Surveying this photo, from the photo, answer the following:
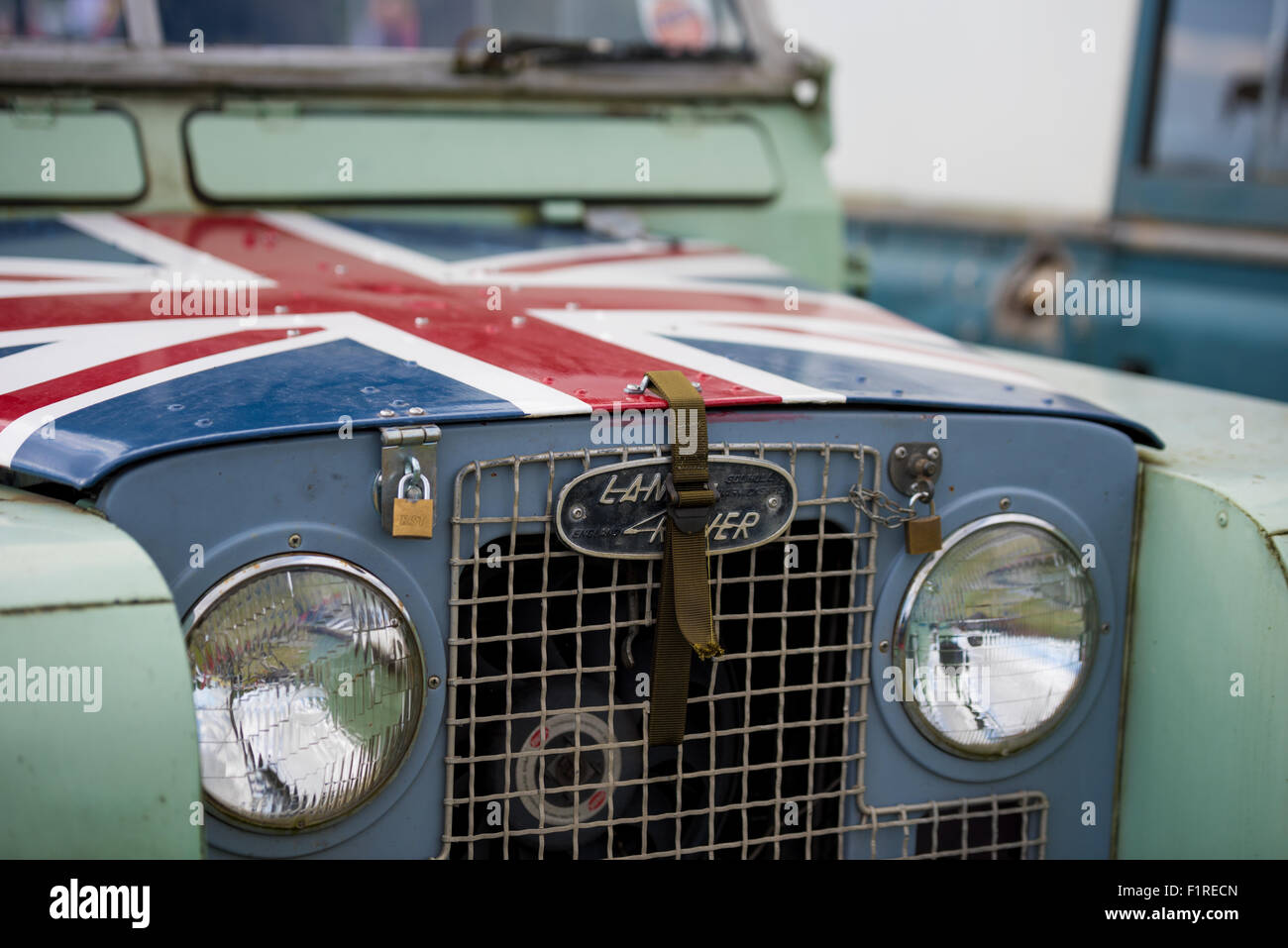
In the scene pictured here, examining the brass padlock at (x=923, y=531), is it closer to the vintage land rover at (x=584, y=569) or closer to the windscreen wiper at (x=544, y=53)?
the vintage land rover at (x=584, y=569)

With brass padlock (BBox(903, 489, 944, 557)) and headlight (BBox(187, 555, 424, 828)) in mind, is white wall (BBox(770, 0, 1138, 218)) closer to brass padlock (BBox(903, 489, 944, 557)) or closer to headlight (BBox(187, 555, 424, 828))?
brass padlock (BBox(903, 489, 944, 557))

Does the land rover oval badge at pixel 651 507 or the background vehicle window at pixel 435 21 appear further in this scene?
the background vehicle window at pixel 435 21

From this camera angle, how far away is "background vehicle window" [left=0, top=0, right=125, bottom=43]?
2043 millimetres

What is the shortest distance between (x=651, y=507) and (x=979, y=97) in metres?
3.63

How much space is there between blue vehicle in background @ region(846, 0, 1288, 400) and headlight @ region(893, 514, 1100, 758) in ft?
7.49

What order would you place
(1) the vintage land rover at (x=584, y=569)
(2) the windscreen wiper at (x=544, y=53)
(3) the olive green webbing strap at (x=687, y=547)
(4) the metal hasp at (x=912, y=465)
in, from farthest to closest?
1. (2) the windscreen wiper at (x=544, y=53)
2. (4) the metal hasp at (x=912, y=465)
3. (3) the olive green webbing strap at (x=687, y=547)
4. (1) the vintage land rover at (x=584, y=569)

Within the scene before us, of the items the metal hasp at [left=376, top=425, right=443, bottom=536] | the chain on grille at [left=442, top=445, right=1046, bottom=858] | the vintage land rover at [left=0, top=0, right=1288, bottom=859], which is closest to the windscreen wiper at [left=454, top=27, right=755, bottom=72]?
the vintage land rover at [left=0, top=0, right=1288, bottom=859]

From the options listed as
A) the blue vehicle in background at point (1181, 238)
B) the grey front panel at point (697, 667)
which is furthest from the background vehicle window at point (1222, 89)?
the grey front panel at point (697, 667)

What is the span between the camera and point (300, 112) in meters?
2.14

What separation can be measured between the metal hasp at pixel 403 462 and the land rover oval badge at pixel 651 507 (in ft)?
0.40

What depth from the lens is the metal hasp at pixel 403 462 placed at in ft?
3.84

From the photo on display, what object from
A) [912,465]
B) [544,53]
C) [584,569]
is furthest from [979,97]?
[584,569]

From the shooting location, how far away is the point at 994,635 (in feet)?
4.58

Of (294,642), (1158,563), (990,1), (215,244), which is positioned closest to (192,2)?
(215,244)
